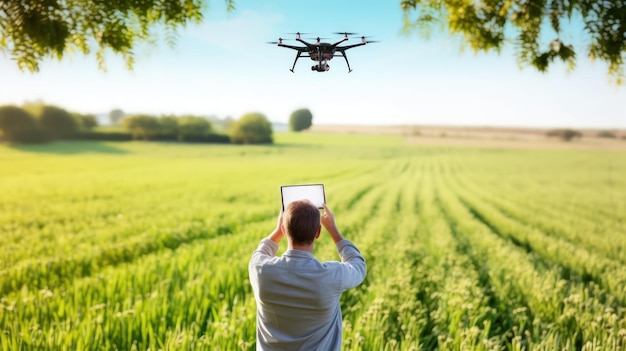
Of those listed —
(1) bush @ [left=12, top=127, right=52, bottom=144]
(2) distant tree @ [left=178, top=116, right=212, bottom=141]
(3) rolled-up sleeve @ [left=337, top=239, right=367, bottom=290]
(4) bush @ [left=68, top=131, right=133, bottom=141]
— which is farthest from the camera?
(2) distant tree @ [left=178, top=116, right=212, bottom=141]

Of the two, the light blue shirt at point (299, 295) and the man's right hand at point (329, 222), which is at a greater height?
the man's right hand at point (329, 222)

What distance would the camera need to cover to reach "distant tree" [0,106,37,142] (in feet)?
145

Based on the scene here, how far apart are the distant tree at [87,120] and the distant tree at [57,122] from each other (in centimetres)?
122

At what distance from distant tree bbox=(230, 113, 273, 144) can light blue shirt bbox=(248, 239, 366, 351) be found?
159 feet

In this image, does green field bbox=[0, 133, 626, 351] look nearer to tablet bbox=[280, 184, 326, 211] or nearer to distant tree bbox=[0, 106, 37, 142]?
tablet bbox=[280, 184, 326, 211]

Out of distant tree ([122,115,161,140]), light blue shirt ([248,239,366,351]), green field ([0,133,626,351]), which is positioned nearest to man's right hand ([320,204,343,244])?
light blue shirt ([248,239,366,351])

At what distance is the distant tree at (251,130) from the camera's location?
51.6m

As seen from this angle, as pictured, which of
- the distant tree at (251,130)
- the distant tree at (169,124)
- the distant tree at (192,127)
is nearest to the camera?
the distant tree at (251,130)

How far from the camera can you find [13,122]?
147ft

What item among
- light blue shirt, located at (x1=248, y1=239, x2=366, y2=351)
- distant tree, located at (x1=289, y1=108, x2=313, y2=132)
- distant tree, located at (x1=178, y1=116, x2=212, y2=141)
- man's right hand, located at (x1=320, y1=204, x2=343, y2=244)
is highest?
distant tree, located at (x1=178, y1=116, x2=212, y2=141)

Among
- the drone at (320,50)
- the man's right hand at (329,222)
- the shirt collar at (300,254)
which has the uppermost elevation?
the drone at (320,50)

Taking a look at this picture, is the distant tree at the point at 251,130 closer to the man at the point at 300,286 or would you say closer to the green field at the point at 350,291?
the green field at the point at 350,291

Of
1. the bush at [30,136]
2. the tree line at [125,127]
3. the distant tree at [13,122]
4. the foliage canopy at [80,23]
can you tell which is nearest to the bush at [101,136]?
the tree line at [125,127]

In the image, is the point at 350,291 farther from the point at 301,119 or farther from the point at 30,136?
the point at 30,136
